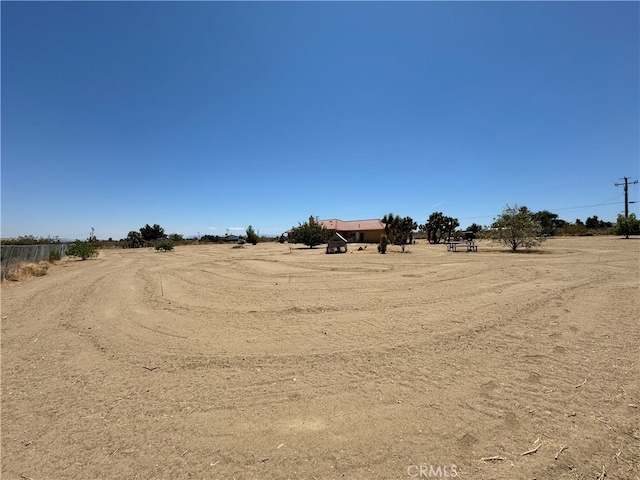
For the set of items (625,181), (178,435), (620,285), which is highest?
(625,181)

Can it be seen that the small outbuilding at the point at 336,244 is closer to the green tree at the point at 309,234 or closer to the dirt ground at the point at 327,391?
the green tree at the point at 309,234

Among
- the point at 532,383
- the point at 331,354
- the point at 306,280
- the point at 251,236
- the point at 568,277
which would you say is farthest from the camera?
the point at 251,236

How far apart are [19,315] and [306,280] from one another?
8190mm

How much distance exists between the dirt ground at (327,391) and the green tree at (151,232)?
205ft

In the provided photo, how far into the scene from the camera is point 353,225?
56.0 m

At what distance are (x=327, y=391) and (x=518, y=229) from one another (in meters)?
27.7

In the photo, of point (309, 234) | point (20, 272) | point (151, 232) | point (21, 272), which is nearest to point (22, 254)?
point (21, 272)

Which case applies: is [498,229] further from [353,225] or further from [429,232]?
[353,225]

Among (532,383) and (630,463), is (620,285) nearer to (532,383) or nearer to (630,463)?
(532,383)

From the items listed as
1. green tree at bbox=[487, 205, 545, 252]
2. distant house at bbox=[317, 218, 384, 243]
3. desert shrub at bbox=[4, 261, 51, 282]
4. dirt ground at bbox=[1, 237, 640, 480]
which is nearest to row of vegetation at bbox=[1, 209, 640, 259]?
green tree at bbox=[487, 205, 545, 252]

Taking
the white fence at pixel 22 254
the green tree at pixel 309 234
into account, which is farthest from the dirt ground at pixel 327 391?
the green tree at pixel 309 234

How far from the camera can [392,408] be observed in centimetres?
314

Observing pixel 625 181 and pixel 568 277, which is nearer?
pixel 568 277

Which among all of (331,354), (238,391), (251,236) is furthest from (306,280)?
(251,236)
